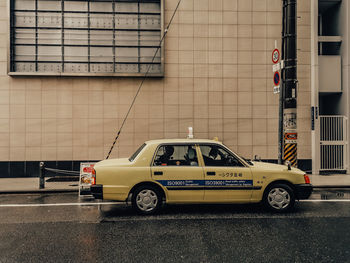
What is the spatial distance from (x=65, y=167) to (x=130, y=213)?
639 cm

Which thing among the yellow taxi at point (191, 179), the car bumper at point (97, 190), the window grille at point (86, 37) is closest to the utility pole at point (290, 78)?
the yellow taxi at point (191, 179)

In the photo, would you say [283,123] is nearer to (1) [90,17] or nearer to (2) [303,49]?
(2) [303,49]

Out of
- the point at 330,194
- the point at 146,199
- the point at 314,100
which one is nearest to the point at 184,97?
the point at 314,100

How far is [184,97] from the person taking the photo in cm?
1270

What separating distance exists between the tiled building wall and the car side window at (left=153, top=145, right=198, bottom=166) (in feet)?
18.9

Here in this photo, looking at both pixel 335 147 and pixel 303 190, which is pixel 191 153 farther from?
pixel 335 147

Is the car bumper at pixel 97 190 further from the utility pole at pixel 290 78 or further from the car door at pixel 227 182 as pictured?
the utility pole at pixel 290 78

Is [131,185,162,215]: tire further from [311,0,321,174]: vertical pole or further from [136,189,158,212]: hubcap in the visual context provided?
[311,0,321,174]: vertical pole

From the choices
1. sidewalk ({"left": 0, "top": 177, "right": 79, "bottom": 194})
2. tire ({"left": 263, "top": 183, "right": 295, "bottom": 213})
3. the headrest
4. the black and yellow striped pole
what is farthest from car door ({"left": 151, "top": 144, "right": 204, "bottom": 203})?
sidewalk ({"left": 0, "top": 177, "right": 79, "bottom": 194})

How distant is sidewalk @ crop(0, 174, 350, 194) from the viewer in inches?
379

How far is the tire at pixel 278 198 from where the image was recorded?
22.3 feet

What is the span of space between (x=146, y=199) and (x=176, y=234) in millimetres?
1470

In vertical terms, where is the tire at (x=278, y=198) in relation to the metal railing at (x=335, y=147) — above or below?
below

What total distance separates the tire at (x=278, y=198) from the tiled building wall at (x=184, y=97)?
236 inches
